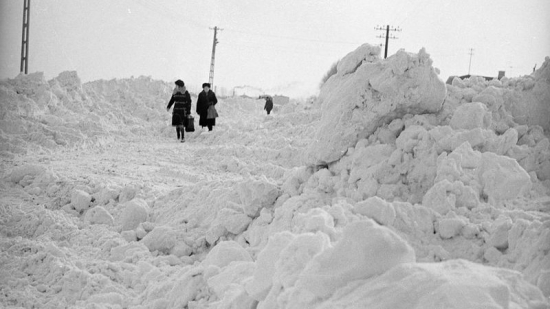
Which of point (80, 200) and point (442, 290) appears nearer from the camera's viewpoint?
point (442, 290)

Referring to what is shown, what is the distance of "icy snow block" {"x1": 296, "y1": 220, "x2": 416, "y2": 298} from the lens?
67.4 inches

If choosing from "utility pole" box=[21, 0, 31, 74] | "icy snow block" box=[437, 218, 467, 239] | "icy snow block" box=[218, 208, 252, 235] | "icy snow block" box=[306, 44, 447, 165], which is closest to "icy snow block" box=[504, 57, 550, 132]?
"icy snow block" box=[306, 44, 447, 165]

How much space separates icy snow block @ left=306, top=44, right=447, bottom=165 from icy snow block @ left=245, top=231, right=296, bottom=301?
5.57 ft

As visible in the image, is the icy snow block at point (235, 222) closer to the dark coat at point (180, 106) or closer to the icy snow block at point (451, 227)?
the icy snow block at point (451, 227)

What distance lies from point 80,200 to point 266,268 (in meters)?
3.67

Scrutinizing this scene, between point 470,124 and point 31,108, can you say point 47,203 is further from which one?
point 31,108

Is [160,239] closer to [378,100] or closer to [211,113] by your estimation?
[378,100]

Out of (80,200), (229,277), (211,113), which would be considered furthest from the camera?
(211,113)

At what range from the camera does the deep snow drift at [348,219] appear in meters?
1.74

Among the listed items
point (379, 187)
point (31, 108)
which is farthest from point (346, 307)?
point (31, 108)

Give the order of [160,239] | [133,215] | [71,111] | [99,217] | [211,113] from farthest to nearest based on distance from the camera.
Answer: [71,111]
[211,113]
[99,217]
[133,215]
[160,239]

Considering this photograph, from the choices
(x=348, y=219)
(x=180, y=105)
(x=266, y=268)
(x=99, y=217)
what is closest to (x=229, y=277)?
(x=266, y=268)

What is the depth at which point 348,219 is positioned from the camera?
2791 millimetres

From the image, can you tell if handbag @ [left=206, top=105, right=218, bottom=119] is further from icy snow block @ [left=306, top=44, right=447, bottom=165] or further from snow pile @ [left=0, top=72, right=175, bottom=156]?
icy snow block @ [left=306, top=44, right=447, bottom=165]
